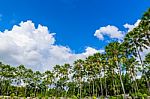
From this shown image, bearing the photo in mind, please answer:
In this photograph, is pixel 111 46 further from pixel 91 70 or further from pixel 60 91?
pixel 60 91

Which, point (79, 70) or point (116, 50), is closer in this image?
point (116, 50)

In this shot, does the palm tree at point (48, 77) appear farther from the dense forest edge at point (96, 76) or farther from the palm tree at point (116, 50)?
the palm tree at point (116, 50)

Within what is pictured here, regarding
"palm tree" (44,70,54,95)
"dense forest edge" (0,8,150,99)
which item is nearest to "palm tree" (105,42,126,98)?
"dense forest edge" (0,8,150,99)

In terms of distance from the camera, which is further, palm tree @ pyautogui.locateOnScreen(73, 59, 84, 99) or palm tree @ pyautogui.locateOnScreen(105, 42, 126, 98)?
palm tree @ pyautogui.locateOnScreen(73, 59, 84, 99)

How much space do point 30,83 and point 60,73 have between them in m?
15.1

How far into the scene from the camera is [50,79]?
317ft

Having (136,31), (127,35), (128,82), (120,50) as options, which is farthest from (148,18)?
(128,82)

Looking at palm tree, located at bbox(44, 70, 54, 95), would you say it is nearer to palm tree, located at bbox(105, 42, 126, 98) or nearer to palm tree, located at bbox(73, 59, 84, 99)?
palm tree, located at bbox(73, 59, 84, 99)

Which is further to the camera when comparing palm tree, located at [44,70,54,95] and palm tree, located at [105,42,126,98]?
palm tree, located at [44,70,54,95]

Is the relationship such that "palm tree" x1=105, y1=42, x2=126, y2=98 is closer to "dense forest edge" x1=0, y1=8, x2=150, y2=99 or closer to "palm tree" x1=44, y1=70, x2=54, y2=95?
"dense forest edge" x1=0, y1=8, x2=150, y2=99

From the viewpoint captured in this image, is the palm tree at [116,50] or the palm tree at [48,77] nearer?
the palm tree at [116,50]

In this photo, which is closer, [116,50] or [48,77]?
[116,50]

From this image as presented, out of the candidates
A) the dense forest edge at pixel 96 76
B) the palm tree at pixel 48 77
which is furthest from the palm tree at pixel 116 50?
the palm tree at pixel 48 77

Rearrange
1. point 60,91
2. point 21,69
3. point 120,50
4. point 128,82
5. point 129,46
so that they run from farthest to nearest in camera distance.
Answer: point 60,91 → point 21,69 → point 128,82 → point 120,50 → point 129,46
